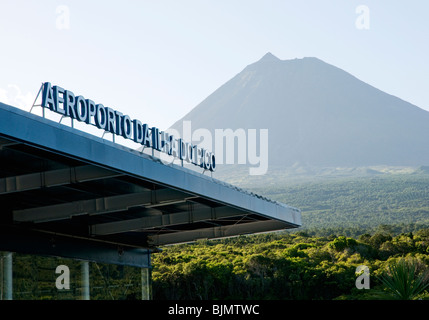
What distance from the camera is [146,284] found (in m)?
34.3


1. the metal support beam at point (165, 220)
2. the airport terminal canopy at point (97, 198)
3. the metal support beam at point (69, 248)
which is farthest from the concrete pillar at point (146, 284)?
the metal support beam at point (165, 220)

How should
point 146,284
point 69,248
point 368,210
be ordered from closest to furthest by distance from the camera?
point 69,248, point 146,284, point 368,210

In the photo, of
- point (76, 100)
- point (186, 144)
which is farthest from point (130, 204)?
point (76, 100)

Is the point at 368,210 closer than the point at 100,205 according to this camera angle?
No

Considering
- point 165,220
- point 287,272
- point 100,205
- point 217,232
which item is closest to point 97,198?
point 100,205

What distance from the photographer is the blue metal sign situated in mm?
19484

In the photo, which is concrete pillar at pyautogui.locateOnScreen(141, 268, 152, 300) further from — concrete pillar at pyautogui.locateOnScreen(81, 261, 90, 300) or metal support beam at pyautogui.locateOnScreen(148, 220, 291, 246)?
concrete pillar at pyautogui.locateOnScreen(81, 261, 90, 300)

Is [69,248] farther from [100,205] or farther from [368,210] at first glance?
[368,210]

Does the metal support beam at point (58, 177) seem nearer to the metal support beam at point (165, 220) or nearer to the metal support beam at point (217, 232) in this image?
the metal support beam at point (165, 220)

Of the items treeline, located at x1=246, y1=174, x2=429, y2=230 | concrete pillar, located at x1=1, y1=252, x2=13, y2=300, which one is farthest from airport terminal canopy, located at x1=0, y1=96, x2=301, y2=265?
treeline, located at x1=246, y1=174, x2=429, y2=230

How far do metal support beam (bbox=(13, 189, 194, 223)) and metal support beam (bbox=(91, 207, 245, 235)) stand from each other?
4097 mm

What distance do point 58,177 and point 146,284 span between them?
568 inches

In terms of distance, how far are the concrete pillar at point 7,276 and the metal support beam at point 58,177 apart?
323 cm
